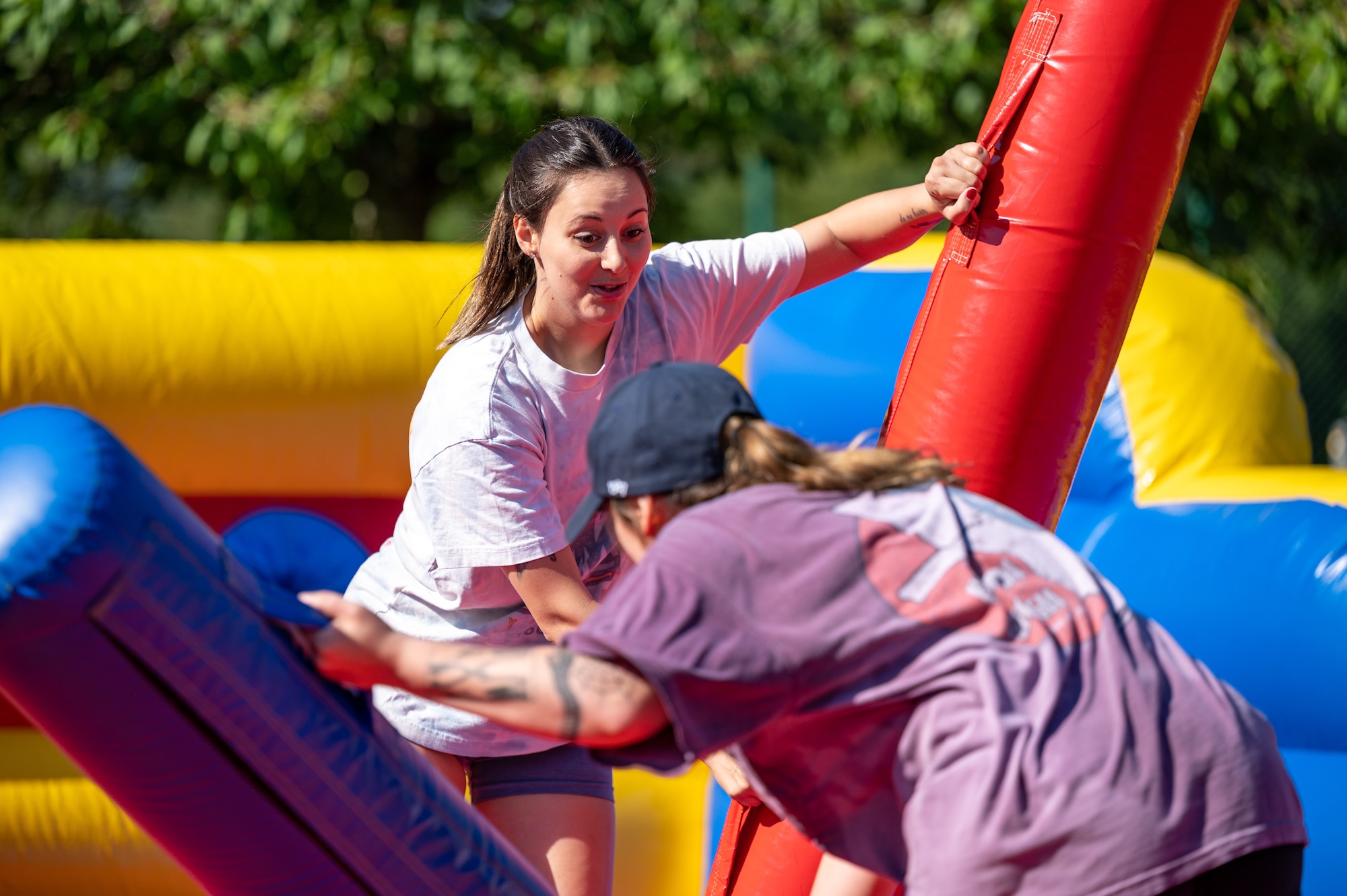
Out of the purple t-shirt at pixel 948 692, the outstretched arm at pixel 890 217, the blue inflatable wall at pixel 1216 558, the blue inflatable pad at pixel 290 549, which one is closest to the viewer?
the purple t-shirt at pixel 948 692

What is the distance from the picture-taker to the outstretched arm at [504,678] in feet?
4.07

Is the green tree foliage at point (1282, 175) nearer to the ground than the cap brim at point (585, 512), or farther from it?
farther from it

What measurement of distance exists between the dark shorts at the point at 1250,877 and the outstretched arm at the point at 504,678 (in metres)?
0.55

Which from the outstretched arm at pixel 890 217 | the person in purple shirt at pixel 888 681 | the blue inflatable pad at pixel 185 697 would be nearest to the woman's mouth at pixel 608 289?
the outstretched arm at pixel 890 217

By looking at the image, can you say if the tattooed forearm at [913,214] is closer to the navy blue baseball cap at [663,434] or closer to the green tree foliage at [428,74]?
the navy blue baseball cap at [663,434]

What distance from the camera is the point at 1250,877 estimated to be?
4.35 ft

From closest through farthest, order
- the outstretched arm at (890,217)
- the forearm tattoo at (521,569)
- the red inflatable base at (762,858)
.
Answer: the forearm tattoo at (521,569) < the red inflatable base at (762,858) < the outstretched arm at (890,217)

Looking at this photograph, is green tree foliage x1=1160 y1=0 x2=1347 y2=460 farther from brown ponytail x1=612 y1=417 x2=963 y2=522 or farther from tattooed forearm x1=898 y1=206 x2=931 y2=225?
brown ponytail x1=612 y1=417 x2=963 y2=522

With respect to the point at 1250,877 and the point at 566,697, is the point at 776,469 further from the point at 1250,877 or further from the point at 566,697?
the point at 1250,877

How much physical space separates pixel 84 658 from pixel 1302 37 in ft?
13.7

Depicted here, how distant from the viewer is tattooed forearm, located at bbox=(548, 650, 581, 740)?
1251 millimetres

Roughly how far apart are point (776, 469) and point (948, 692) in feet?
0.90

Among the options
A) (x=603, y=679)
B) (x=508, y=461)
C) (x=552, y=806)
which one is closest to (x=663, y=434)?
(x=603, y=679)

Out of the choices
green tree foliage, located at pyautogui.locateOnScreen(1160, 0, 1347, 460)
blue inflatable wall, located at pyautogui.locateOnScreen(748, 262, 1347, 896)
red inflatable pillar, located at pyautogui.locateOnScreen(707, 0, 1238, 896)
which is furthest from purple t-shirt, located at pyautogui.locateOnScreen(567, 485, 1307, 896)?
green tree foliage, located at pyautogui.locateOnScreen(1160, 0, 1347, 460)
